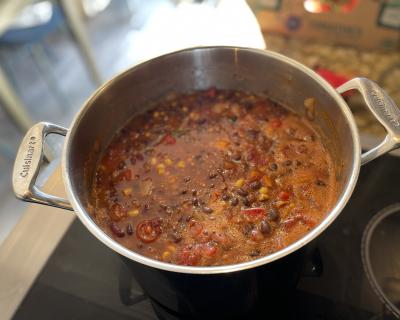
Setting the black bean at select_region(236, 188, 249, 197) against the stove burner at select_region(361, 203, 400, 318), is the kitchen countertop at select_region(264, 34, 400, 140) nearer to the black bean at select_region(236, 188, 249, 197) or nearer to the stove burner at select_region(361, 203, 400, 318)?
the stove burner at select_region(361, 203, 400, 318)

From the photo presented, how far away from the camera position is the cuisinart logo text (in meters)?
0.89

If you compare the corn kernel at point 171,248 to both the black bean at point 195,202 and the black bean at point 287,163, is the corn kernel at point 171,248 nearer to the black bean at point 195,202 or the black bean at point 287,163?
the black bean at point 195,202

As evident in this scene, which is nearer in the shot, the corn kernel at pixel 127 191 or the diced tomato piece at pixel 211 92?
the corn kernel at pixel 127 191

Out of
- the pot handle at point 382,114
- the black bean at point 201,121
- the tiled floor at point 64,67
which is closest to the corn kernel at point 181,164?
the black bean at point 201,121

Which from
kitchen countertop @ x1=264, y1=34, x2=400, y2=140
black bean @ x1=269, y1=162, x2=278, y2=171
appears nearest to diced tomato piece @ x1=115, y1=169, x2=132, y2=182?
black bean @ x1=269, y1=162, x2=278, y2=171

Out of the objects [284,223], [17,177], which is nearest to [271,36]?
[284,223]

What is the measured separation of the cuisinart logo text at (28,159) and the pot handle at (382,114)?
0.77m

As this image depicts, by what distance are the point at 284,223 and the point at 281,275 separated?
0.74 feet

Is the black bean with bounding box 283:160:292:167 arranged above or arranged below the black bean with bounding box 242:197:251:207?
below

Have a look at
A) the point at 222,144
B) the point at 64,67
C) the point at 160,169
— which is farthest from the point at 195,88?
the point at 64,67

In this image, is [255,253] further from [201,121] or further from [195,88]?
[195,88]

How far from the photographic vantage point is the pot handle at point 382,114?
83 cm

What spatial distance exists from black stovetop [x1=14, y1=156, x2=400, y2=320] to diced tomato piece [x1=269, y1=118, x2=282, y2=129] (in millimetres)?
341

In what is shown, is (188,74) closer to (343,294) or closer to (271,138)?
(271,138)
